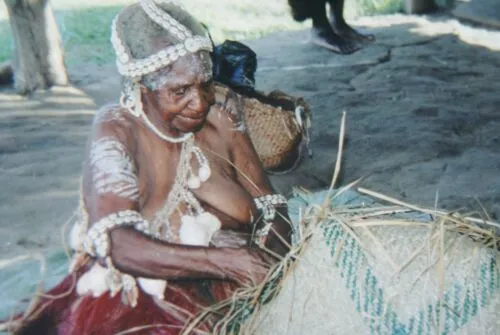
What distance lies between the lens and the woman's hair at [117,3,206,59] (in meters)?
1.94

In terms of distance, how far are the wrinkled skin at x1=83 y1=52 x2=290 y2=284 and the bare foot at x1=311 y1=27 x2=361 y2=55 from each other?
4828 mm

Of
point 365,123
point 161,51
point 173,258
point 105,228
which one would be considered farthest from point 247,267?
point 365,123

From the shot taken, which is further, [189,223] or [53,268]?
[53,268]


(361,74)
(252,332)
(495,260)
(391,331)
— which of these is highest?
(495,260)

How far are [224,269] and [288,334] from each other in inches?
12.0

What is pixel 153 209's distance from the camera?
213 cm

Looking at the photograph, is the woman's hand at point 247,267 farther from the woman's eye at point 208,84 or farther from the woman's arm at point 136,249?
the woman's eye at point 208,84

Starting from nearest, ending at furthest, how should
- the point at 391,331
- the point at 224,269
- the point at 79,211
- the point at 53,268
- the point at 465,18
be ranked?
1. the point at 391,331
2. the point at 224,269
3. the point at 79,211
4. the point at 53,268
5. the point at 465,18

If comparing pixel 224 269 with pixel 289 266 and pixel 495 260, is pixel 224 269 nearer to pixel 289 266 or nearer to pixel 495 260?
pixel 289 266

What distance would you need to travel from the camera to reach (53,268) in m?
2.99

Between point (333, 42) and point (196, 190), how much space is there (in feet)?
16.8

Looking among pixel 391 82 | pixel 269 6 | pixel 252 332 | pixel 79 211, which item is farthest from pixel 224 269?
pixel 269 6

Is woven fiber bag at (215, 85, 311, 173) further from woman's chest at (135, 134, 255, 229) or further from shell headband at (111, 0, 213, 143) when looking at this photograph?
shell headband at (111, 0, 213, 143)

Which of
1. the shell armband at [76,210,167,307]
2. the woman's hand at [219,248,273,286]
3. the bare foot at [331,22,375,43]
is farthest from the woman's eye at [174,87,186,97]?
the bare foot at [331,22,375,43]
